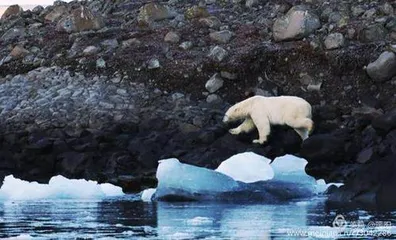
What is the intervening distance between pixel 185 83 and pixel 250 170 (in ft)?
30.1

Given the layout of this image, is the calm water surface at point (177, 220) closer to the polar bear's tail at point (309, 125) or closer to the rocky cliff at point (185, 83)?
the rocky cliff at point (185, 83)

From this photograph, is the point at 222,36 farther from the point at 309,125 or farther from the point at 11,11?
the point at 11,11

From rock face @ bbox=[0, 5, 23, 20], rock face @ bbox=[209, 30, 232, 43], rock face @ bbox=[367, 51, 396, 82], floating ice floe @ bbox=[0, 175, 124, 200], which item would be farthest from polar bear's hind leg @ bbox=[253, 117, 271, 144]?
rock face @ bbox=[0, 5, 23, 20]

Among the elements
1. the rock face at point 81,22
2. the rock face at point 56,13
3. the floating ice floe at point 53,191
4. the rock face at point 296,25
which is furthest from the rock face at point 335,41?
the rock face at point 56,13

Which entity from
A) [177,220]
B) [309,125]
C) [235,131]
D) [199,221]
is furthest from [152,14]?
[199,221]

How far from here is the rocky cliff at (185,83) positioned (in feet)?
66.0

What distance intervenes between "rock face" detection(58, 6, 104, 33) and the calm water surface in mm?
12293

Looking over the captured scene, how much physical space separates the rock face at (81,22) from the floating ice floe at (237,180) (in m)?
12.7

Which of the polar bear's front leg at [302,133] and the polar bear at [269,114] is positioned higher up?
the polar bear at [269,114]

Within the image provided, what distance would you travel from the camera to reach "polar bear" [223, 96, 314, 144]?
20.7 metres

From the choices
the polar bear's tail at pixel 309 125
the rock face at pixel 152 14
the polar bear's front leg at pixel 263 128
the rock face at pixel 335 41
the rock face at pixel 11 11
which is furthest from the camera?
the rock face at pixel 11 11

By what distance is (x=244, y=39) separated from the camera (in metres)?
25.5

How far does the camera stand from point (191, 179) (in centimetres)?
1543

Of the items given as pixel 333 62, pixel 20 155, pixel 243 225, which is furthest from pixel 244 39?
pixel 243 225
